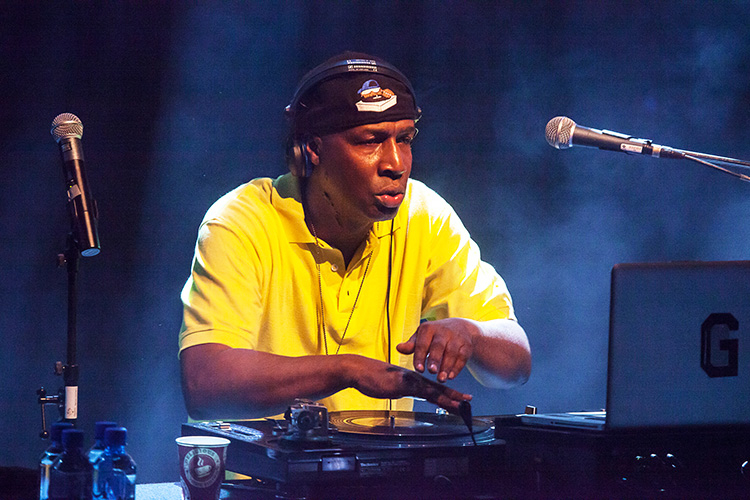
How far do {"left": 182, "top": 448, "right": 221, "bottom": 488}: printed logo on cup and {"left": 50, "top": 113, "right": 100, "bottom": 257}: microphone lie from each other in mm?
712

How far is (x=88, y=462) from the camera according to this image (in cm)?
107

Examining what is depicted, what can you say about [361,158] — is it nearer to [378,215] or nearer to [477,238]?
[378,215]

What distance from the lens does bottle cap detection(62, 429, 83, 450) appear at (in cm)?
105

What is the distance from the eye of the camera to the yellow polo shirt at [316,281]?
203 centimetres

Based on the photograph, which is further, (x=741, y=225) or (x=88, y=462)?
(x=741, y=225)

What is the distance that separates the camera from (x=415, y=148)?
11.4ft

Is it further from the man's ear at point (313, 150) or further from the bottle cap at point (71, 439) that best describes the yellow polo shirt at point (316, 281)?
the bottle cap at point (71, 439)

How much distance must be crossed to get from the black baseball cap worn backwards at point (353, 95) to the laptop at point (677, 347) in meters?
0.92

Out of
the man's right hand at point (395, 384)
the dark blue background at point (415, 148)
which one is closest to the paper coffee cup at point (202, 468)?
the man's right hand at point (395, 384)

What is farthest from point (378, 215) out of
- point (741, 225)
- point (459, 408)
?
point (741, 225)

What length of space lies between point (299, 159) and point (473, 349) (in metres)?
0.68

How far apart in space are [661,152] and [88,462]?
1275mm

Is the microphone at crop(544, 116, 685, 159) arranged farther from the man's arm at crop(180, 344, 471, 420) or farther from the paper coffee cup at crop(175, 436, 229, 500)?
the paper coffee cup at crop(175, 436, 229, 500)

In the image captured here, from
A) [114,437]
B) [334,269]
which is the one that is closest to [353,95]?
[334,269]
